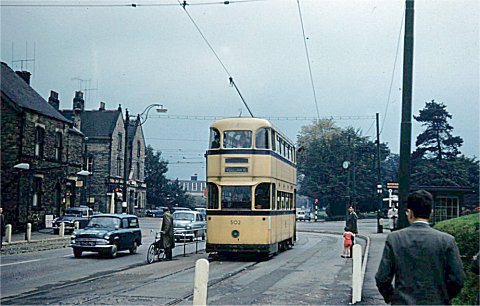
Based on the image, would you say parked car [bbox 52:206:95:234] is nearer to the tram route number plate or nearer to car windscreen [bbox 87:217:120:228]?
car windscreen [bbox 87:217:120:228]

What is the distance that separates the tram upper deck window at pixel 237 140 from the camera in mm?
21156

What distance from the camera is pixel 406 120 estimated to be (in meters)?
10.2

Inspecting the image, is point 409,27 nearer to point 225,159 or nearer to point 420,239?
point 420,239

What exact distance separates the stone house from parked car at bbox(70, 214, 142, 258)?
1502 cm

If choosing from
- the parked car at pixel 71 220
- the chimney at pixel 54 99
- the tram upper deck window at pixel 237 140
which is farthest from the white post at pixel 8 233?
the chimney at pixel 54 99

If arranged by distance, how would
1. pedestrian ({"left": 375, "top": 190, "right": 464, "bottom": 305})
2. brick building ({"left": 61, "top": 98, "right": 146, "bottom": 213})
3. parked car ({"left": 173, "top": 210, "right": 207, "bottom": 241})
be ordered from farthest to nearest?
brick building ({"left": 61, "top": 98, "right": 146, "bottom": 213})
parked car ({"left": 173, "top": 210, "right": 207, "bottom": 241})
pedestrian ({"left": 375, "top": 190, "right": 464, "bottom": 305})

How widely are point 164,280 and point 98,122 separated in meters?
52.8

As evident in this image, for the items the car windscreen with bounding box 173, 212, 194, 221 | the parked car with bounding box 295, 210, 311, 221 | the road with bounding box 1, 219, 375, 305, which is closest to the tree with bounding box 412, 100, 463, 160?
the parked car with bounding box 295, 210, 311, 221

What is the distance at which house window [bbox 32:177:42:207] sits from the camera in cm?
4019

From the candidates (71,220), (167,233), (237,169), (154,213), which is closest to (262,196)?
(237,169)

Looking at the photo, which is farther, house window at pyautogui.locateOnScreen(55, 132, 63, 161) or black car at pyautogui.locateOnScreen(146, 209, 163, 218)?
black car at pyautogui.locateOnScreen(146, 209, 163, 218)

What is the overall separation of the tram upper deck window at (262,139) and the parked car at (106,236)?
21.3ft

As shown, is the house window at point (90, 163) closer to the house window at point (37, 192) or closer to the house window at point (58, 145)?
the house window at point (58, 145)

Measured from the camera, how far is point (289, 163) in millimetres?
26922
